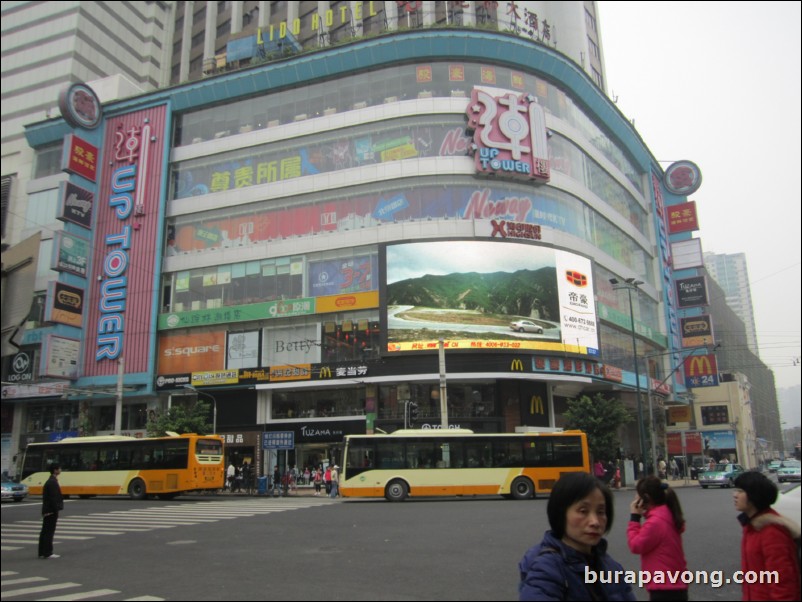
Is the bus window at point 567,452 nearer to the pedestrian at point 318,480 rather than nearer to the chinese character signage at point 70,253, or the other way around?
the pedestrian at point 318,480

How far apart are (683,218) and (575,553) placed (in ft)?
208

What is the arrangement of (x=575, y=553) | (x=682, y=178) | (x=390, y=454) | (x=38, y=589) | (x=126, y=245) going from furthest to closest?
(x=682, y=178)
(x=126, y=245)
(x=390, y=454)
(x=38, y=589)
(x=575, y=553)

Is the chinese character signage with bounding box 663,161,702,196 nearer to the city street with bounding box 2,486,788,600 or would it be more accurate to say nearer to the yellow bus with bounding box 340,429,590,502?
the yellow bus with bounding box 340,429,590,502

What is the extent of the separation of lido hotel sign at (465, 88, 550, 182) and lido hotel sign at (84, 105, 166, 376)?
74.0ft

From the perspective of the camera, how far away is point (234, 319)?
39500 millimetres

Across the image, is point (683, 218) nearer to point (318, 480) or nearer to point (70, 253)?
point (318, 480)

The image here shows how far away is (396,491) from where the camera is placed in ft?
80.9

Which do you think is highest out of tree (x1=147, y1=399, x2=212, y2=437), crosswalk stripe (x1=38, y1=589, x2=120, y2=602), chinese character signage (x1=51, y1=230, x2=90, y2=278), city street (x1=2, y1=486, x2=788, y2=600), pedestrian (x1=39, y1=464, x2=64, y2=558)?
chinese character signage (x1=51, y1=230, x2=90, y2=278)

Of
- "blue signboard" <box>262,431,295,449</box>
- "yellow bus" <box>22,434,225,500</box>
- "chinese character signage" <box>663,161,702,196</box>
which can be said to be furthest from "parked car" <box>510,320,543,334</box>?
"chinese character signage" <box>663,161,702,196</box>

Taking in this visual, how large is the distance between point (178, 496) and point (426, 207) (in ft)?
68.4

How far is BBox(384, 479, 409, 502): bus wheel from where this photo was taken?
80.8 ft

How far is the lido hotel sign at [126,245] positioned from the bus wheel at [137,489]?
1523cm

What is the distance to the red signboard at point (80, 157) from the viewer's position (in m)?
42.4

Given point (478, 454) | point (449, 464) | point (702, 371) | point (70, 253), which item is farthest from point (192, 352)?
point (702, 371)
